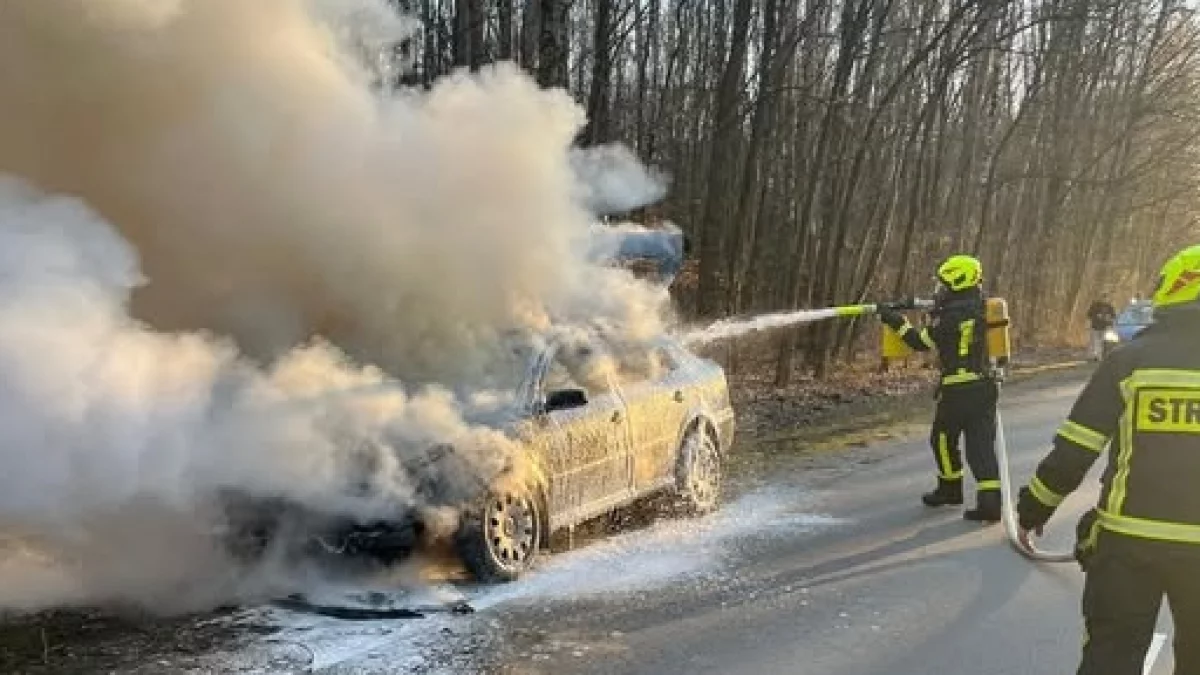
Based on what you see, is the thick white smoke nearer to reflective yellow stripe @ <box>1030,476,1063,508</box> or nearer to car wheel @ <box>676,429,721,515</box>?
car wheel @ <box>676,429,721,515</box>

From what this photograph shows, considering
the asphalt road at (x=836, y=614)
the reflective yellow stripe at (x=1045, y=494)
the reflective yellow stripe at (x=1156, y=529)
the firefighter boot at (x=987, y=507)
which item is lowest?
the asphalt road at (x=836, y=614)

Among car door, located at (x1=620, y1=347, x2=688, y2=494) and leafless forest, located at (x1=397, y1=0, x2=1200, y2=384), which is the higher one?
leafless forest, located at (x1=397, y1=0, x2=1200, y2=384)

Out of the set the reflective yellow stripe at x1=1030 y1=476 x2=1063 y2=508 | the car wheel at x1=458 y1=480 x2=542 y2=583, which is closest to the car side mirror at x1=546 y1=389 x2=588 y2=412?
the car wheel at x1=458 y1=480 x2=542 y2=583

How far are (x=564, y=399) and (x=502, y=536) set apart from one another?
938 millimetres

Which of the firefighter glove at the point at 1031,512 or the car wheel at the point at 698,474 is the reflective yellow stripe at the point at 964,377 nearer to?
the car wheel at the point at 698,474

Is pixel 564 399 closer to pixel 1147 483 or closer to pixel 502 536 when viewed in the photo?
pixel 502 536

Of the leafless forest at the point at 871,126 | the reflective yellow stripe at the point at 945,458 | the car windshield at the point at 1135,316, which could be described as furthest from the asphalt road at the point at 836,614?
the car windshield at the point at 1135,316

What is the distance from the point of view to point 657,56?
32219mm

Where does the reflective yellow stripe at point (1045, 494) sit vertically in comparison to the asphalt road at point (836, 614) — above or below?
above

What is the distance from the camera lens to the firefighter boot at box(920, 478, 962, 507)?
9734 mm

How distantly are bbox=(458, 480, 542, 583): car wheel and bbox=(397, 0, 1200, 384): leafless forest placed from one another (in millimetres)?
7394

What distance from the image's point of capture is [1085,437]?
14.0ft

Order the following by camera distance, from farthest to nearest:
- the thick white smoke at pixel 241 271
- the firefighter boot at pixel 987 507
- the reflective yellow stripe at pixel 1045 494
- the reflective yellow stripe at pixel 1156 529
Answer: the firefighter boot at pixel 987 507 < the thick white smoke at pixel 241 271 < the reflective yellow stripe at pixel 1045 494 < the reflective yellow stripe at pixel 1156 529

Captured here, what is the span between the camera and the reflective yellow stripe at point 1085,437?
167 inches
